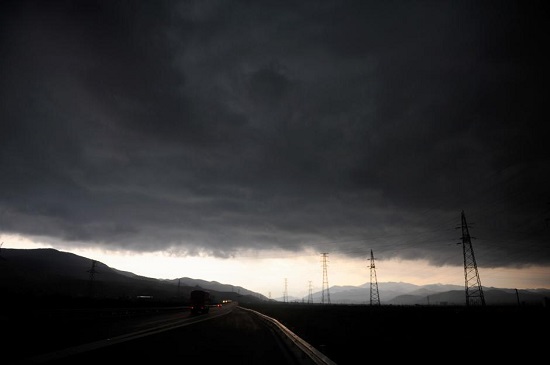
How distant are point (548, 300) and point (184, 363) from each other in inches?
1950

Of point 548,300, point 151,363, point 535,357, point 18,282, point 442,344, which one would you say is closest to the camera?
point 151,363

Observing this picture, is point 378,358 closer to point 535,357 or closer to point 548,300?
point 535,357

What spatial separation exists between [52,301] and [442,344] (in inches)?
1915

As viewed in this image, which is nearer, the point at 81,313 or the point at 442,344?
the point at 442,344

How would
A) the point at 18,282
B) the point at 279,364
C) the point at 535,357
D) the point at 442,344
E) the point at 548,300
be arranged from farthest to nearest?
the point at 18,282 → the point at 548,300 → the point at 442,344 → the point at 535,357 → the point at 279,364

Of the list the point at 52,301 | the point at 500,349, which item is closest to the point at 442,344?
the point at 500,349

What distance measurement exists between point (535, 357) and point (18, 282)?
253 meters

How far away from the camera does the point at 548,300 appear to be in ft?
136

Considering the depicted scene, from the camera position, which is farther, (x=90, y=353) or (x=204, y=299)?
(x=204, y=299)

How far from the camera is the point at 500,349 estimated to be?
14852mm

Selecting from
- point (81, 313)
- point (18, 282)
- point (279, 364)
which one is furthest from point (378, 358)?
point (18, 282)

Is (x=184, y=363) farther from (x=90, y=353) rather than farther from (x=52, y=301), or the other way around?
(x=52, y=301)

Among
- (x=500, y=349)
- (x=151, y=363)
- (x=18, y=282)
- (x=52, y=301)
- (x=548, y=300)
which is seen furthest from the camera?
(x=18, y=282)

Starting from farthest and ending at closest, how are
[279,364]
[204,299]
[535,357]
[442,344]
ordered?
[204,299], [442,344], [535,357], [279,364]
